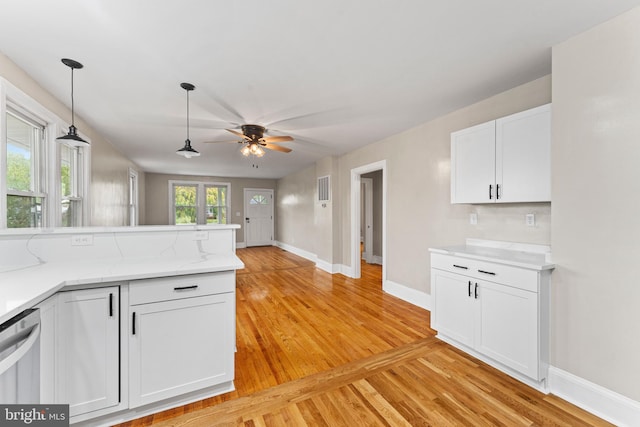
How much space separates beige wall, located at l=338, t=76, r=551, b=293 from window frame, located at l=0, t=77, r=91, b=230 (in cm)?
397

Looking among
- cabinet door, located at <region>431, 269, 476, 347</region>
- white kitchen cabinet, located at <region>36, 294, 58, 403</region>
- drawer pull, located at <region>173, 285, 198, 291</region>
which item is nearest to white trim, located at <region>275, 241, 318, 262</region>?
cabinet door, located at <region>431, 269, 476, 347</region>

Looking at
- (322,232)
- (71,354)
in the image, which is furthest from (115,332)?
(322,232)

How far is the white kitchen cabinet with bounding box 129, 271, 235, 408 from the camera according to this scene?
5.38ft

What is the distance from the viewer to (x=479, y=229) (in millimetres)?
2867

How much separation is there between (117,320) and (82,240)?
2.69 ft

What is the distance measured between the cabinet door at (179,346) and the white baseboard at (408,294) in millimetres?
2560

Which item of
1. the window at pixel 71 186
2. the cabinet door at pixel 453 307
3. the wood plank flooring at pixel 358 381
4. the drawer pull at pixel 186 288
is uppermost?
the window at pixel 71 186

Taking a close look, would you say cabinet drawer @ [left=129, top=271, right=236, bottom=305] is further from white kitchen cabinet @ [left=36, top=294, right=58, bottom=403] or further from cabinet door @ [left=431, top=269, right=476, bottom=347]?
cabinet door @ [left=431, top=269, right=476, bottom=347]

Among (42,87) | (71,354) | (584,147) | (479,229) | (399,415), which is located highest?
(42,87)

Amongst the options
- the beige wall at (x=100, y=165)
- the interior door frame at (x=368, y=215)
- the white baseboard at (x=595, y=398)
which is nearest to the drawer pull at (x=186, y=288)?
the beige wall at (x=100, y=165)

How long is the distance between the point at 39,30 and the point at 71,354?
203 centimetres

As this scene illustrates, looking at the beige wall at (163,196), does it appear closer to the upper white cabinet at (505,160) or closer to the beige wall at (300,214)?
the beige wall at (300,214)

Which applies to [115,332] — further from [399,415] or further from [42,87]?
[42,87]

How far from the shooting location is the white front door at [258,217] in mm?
9118
